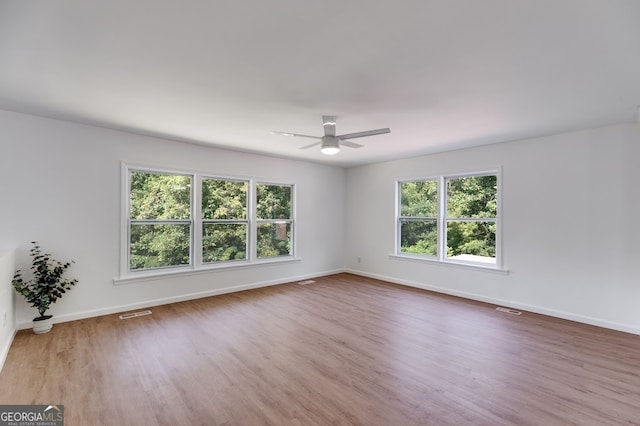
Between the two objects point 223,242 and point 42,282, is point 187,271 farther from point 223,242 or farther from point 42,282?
point 42,282

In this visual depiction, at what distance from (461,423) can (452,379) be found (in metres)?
0.57

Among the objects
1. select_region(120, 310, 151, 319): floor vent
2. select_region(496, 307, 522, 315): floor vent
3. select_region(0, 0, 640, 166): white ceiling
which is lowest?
select_region(496, 307, 522, 315): floor vent

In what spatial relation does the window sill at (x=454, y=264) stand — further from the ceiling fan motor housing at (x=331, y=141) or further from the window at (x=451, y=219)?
the ceiling fan motor housing at (x=331, y=141)

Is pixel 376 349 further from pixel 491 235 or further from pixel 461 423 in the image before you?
pixel 491 235

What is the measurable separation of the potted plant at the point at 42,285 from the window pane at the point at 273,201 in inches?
119

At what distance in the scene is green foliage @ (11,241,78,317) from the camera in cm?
342

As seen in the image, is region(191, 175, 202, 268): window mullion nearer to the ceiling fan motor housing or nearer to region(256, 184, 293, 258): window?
region(256, 184, 293, 258): window

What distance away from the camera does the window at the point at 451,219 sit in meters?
4.98

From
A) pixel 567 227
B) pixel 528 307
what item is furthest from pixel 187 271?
pixel 567 227

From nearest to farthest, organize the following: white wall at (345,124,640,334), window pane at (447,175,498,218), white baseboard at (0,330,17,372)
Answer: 1. white baseboard at (0,330,17,372)
2. white wall at (345,124,640,334)
3. window pane at (447,175,498,218)

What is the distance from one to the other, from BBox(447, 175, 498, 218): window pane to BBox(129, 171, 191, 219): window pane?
181 inches

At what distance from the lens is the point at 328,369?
2.72m

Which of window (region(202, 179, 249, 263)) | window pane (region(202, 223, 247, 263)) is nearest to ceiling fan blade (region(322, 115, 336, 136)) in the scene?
window (region(202, 179, 249, 263))

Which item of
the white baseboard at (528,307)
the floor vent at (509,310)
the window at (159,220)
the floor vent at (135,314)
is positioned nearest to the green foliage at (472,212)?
the white baseboard at (528,307)
